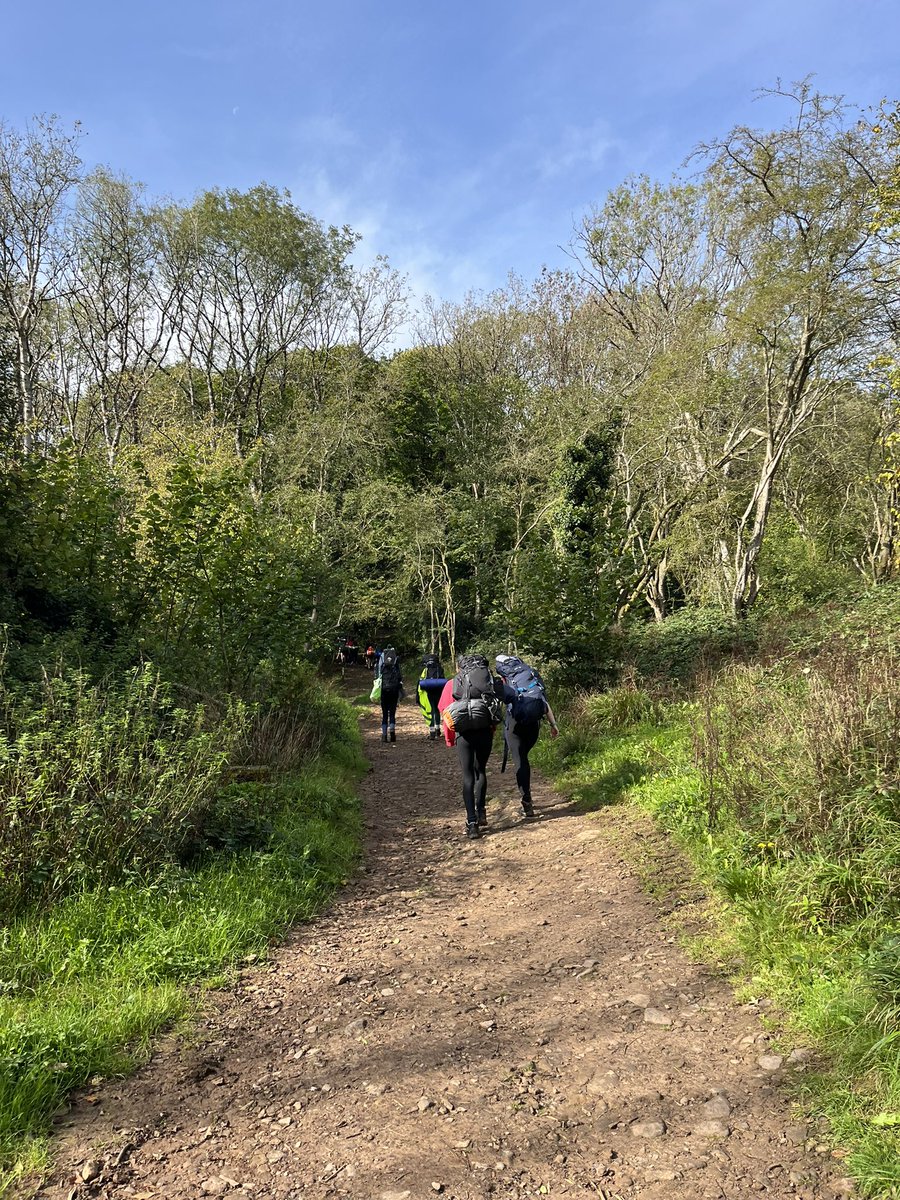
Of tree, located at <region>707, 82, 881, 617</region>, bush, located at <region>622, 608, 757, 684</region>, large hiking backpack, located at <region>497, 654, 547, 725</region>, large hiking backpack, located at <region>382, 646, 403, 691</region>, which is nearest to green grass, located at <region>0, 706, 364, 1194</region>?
large hiking backpack, located at <region>497, 654, 547, 725</region>

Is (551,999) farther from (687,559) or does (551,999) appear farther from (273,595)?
(687,559)

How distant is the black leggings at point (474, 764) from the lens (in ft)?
22.3

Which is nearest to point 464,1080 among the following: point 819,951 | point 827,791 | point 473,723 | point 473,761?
point 819,951

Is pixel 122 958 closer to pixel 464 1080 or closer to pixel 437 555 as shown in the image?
pixel 464 1080

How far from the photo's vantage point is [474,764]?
22.6 feet

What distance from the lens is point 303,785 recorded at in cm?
750

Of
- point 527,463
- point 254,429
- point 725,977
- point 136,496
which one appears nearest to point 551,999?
point 725,977

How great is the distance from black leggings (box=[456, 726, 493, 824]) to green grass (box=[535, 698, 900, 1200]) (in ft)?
5.63

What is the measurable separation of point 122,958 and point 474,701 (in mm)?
3611

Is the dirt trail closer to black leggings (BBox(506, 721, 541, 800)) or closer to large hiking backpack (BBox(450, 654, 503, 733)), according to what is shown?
large hiking backpack (BBox(450, 654, 503, 733))

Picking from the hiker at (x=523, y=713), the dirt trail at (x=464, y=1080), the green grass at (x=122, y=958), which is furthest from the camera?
the hiker at (x=523, y=713)

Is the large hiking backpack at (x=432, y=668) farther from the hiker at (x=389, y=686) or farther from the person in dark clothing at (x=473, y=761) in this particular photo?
the person in dark clothing at (x=473, y=761)

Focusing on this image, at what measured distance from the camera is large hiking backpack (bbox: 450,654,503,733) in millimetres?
6660

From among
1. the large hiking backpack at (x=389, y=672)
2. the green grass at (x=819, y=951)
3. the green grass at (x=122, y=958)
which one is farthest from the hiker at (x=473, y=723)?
the large hiking backpack at (x=389, y=672)
